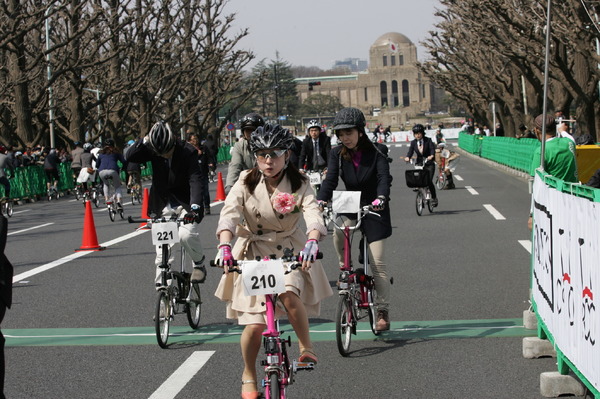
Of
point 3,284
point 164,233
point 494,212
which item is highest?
point 3,284

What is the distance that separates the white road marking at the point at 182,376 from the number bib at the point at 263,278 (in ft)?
4.97

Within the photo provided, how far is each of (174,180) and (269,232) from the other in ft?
9.57

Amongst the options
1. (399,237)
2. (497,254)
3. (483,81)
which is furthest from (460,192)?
(483,81)

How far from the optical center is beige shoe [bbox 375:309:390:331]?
8.08m

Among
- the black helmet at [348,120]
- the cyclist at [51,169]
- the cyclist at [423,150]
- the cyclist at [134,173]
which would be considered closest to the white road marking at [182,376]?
the black helmet at [348,120]

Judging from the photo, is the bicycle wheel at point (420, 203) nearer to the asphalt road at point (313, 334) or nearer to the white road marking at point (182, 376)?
the asphalt road at point (313, 334)

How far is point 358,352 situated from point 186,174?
217 cm

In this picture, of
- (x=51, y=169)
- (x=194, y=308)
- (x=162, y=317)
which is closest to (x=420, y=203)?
(x=194, y=308)

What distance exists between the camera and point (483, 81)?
177ft

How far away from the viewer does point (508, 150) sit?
39062 millimetres

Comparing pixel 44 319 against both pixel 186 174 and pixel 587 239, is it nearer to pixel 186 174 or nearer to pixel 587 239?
pixel 186 174

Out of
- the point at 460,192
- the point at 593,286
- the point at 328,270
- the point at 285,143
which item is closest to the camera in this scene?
the point at 593,286

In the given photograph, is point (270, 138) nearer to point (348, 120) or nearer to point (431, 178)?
point (348, 120)

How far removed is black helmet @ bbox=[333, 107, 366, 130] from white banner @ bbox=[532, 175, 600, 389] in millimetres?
1420
